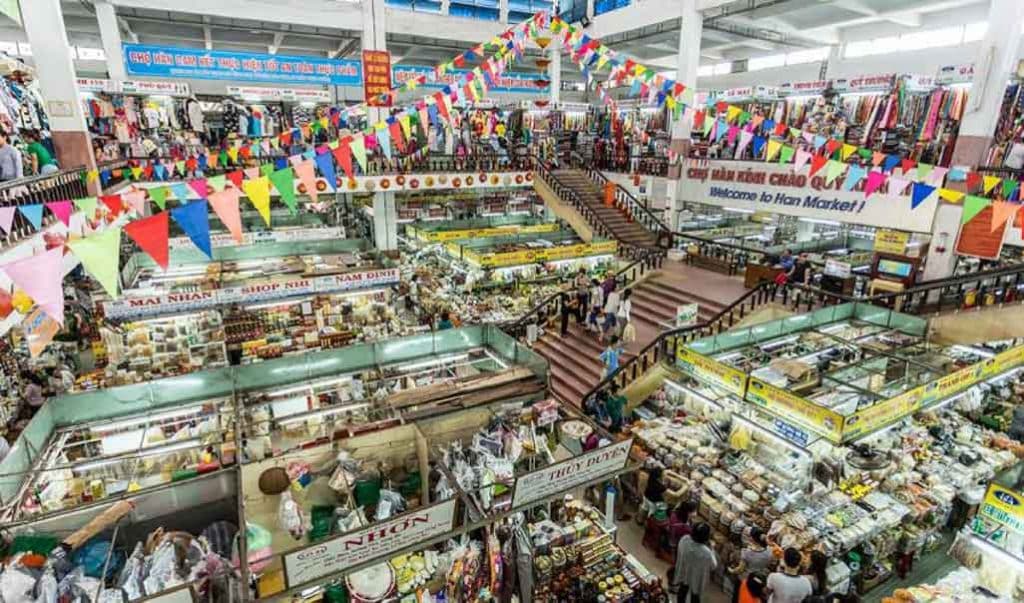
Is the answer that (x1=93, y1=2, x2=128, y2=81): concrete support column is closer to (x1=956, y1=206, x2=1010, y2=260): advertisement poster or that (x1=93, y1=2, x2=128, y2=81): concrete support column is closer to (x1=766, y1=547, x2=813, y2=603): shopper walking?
(x1=766, y1=547, x2=813, y2=603): shopper walking

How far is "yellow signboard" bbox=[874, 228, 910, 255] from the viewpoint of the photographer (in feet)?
39.3

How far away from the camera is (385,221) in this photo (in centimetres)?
1833

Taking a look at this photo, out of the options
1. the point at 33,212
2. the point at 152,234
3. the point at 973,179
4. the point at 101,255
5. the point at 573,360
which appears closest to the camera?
the point at 101,255

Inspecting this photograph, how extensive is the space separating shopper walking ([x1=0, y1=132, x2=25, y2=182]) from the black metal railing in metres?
9.09

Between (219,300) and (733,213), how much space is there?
72.1 ft

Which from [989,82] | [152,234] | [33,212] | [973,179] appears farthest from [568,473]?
[989,82]

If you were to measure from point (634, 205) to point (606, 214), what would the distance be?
4.72ft

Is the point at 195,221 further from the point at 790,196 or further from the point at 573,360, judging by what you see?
the point at 790,196

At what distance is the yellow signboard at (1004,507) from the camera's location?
5.62m

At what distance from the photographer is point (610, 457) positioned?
16.4 ft

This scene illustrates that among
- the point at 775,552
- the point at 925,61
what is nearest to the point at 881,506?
the point at 775,552

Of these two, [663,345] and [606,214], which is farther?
[606,214]

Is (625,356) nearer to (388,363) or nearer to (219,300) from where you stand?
(388,363)

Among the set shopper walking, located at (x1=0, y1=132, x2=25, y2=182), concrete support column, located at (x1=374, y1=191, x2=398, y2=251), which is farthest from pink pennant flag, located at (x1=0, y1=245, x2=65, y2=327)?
concrete support column, located at (x1=374, y1=191, x2=398, y2=251)
